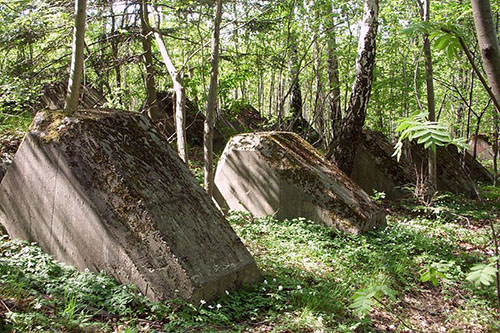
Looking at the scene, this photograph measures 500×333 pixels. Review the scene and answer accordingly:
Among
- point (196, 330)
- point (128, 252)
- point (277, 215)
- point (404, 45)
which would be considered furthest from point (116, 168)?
point (404, 45)

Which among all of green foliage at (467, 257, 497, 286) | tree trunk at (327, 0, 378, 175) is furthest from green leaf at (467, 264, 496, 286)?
tree trunk at (327, 0, 378, 175)

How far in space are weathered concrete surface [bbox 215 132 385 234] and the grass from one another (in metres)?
0.26

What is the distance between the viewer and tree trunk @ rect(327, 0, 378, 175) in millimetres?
7824

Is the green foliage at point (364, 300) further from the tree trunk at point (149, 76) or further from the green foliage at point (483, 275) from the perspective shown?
the tree trunk at point (149, 76)

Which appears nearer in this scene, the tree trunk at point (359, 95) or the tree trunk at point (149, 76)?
the tree trunk at point (359, 95)

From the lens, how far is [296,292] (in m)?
3.94

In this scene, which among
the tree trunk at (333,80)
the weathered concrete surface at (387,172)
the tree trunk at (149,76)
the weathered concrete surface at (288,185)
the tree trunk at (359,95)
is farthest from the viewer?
the tree trunk at (333,80)

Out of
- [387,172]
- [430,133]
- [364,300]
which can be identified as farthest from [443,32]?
[387,172]

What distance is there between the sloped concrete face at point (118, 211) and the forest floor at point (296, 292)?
170 mm

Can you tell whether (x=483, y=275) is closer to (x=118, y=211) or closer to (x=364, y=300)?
(x=364, y=300)

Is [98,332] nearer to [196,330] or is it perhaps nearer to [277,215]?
[196,330]

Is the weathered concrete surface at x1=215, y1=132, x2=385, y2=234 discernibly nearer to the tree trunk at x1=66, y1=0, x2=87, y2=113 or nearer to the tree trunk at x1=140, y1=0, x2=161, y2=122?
the tree trunk at x1=66, y1=0, x2=87, y2=113

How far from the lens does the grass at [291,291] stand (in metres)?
3.12

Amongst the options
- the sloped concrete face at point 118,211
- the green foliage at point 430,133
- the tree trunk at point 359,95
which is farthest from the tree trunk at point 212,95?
the green foliage at point 430,133
